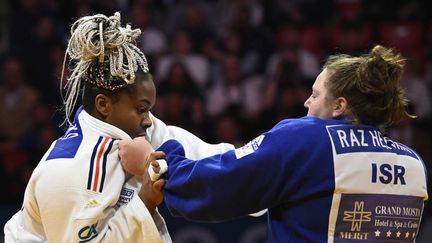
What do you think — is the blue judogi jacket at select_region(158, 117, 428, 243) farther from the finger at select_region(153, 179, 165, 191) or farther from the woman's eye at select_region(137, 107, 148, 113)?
the woman's eye at select_region(137, 107, 148, 113)

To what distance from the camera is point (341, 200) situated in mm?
3039

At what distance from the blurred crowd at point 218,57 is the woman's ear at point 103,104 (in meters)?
4.40

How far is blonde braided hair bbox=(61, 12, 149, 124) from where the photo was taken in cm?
330

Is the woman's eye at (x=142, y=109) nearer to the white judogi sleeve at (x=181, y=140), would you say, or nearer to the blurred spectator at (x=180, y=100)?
the white judogi sleeve at (x=181, y=140)

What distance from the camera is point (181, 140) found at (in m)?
3.66

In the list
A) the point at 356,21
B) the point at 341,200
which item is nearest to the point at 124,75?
the point at 341,200

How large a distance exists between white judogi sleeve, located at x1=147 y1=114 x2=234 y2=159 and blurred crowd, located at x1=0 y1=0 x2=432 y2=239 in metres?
4.17

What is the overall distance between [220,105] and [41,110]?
6.02 feet

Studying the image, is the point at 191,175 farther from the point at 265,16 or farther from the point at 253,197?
the point at 265,16

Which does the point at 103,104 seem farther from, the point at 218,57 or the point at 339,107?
the point at 218,57

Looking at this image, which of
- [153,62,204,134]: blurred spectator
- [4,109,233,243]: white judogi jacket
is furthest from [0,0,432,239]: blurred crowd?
[4,109,233,243]: white judogi jacket

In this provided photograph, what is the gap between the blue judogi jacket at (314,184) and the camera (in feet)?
9.96

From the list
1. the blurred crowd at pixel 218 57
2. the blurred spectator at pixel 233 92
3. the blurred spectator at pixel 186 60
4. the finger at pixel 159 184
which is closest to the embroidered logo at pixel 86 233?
the finger at pixel 159 184

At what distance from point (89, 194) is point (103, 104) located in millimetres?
387
